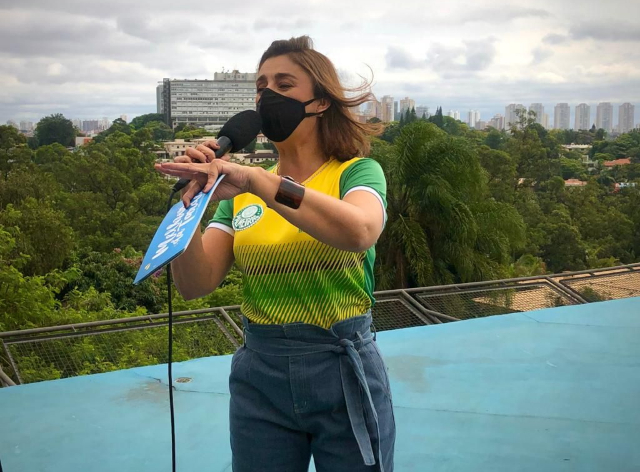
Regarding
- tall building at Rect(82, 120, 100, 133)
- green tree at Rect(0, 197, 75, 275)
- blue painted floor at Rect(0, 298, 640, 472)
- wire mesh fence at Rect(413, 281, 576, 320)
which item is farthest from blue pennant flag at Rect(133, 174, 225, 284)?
tall building at Rect(82, 120, 100, 133)

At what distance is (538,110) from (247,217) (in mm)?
26333

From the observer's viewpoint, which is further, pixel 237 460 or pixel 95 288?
pixel 95 288

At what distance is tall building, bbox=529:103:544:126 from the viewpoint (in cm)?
2545

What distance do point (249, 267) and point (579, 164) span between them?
26.5m

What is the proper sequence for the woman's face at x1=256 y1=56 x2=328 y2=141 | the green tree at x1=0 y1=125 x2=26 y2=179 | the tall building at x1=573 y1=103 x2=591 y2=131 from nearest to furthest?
the woman's face at x1=256 y1=56 x2=328 y2=141 < the green tree at x1=0 y1=125 x2=26 y2=179 < the tall building at x1=573 y1=103 x2=591 y2=131

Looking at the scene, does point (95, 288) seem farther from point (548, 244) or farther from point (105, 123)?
point (548, 244)

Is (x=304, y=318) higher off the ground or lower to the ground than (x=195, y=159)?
lower

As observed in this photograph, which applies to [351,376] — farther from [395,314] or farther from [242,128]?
[395,314]

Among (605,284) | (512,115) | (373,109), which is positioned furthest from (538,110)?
(373,109)

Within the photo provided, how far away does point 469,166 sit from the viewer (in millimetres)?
13070

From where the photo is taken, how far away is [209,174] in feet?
3.60

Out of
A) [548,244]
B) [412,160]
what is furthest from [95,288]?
[548,244]

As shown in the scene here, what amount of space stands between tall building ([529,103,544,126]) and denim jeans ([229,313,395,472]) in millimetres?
25337

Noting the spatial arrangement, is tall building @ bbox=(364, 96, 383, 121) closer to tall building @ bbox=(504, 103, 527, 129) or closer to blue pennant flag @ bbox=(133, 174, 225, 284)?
blue pennant flag @ bbox=(133, 174, 225, 284)
